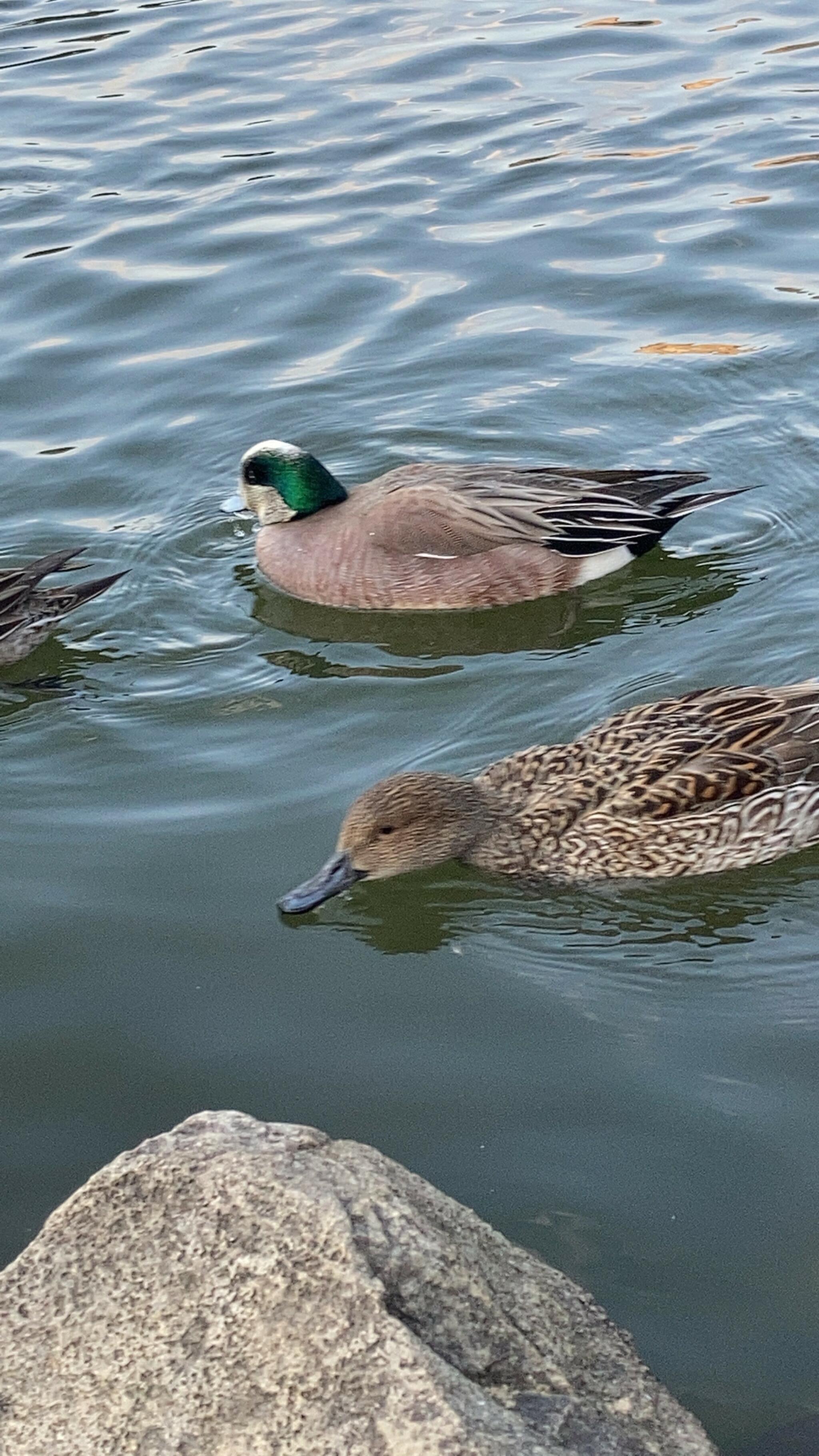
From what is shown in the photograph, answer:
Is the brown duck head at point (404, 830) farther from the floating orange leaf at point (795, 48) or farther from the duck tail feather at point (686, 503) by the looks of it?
the floating orange leaf at point (795, 48)

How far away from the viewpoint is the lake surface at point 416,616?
4.75 m

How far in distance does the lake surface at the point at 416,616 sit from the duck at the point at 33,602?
0.11m

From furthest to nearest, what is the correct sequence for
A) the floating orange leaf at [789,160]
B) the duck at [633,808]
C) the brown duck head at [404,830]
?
the floating orange leaf at [789,160] → the duck at [633,808] → the brown duck head at [404,830]

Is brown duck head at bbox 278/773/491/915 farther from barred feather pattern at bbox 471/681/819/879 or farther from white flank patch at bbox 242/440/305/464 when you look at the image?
white flank patch at bbox 242/440/305/464

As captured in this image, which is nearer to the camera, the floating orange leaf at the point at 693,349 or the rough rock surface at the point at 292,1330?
the rough rock surface at the point at 292,1330

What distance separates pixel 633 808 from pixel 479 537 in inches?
102

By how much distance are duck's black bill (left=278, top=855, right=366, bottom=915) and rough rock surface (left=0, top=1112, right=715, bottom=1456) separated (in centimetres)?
199

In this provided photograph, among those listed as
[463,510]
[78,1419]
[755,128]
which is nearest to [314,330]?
[463,510]

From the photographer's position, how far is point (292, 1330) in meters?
3.27

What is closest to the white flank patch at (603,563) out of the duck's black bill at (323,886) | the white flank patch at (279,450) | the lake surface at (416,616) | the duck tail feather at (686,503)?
the lake surface at (416,616)

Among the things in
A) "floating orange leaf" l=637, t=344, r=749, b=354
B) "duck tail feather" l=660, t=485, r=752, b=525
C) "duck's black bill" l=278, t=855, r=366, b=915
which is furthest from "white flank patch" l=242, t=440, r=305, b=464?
"duck's black bill" l=278, t=855, r=366, b=915

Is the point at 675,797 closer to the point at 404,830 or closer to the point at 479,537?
the point at 404,830

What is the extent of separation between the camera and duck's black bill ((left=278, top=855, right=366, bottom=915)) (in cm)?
570

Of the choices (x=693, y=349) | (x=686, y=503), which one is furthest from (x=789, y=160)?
(x=686, y=503)
